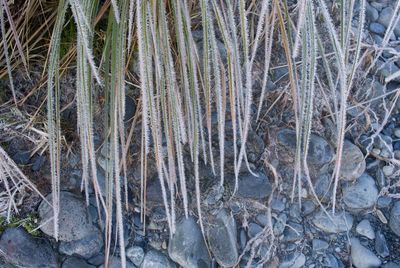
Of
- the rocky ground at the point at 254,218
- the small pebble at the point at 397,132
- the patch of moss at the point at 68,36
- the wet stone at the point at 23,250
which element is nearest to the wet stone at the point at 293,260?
the rocky ground at the point at 254,218

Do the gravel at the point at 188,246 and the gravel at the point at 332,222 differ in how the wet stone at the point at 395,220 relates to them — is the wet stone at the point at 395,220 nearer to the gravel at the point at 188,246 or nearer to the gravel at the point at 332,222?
the gravel at the point at 332,222

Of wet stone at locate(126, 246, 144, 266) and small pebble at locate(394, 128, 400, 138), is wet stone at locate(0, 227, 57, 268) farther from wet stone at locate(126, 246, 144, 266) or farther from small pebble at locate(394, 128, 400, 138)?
small pebble at locate(394, 128, 400, 138)

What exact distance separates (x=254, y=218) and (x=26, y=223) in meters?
0.49

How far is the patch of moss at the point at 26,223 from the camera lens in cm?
117

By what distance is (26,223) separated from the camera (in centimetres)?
118

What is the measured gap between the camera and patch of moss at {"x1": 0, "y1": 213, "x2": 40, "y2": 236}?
1.17 m

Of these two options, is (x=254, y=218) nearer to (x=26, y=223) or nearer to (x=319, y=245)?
(x=319, y=245)

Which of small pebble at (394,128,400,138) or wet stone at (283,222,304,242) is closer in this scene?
wet stone at (283,222,304,242)

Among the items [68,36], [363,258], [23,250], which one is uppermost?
[68,36]

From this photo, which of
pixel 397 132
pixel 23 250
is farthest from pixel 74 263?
pixel 397 132

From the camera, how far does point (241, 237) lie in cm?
121

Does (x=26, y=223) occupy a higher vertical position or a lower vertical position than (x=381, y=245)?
higher

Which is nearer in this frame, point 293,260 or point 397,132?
point 293,260

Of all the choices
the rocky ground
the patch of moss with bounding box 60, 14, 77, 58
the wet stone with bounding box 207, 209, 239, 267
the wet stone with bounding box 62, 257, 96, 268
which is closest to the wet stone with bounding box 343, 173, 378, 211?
the rocky ground
